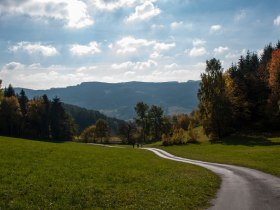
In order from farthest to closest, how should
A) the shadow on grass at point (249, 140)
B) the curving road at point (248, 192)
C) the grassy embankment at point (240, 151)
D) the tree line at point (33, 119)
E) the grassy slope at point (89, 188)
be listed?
1. the tree line at point (33, 119)
2. the shadow on grass at point (249, 140)
3. the grassy embankment at point (240, 151)
4. the curving road at point (248, 192)
5. the grassy slope at point (89, 188)

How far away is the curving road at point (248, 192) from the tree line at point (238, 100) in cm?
5133

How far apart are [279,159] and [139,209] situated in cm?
3413

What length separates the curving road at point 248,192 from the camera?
1988 centimetres

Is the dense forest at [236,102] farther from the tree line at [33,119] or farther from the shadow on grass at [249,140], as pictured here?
the tree line at [33,119]

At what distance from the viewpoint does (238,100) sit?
3666 inches

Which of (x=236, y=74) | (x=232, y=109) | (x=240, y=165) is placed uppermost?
(x=236, y=74)

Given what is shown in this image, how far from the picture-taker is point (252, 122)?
97.1 metres

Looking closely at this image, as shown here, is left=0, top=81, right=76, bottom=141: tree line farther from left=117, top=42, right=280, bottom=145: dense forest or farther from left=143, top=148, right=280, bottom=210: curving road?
left=143, top=148, right=280, bottom=210: curving road

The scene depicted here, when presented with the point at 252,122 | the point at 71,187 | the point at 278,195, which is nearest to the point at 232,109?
the point at 252,122

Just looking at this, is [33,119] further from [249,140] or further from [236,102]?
[249,140]

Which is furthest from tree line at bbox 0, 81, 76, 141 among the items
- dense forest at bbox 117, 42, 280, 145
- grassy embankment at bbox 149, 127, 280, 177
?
grassy embankment at bbox 149, 127, 280, 177

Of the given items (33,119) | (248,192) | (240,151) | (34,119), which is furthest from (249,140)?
(33,119)

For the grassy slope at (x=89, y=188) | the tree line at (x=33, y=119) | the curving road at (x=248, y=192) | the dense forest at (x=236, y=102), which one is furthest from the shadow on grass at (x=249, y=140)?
the tree line at (x=33, y=119)

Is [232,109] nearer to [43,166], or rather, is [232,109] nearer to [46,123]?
[43,166]
